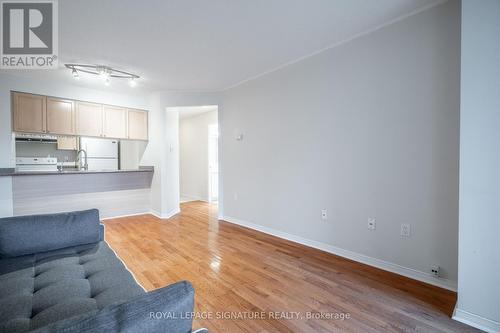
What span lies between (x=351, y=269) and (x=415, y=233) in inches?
27.8

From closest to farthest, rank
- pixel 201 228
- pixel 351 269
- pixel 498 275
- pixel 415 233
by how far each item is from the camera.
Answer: pixel 498 275
pixel 415 233
pixel 351 269
pixel 201 228

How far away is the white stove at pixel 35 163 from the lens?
4.43 m

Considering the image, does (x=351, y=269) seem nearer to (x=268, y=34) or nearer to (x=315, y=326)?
(x=315, y=326)

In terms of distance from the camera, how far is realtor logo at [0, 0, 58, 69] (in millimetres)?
2156

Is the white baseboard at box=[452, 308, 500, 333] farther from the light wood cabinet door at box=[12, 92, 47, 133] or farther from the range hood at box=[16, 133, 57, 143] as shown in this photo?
the range hood at box=[16, 133, 57, 143]

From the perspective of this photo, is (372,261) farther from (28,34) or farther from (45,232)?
(28,34)

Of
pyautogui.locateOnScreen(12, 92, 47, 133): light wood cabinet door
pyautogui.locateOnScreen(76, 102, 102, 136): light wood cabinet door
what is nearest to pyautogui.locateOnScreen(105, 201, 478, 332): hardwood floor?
pyautogui.locateOnScreen(76, 102, 102, 136): light wood cabinet door

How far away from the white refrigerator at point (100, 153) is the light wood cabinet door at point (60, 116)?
76cm

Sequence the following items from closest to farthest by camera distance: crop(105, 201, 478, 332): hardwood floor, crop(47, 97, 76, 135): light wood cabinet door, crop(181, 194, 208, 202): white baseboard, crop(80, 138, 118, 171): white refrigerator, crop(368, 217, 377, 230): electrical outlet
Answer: crop(105, 201, 478, 332): hardwood floor
crop(368, 217, 377, 230): electrical outlet
crop(47, 97, 76, 135): light wood cabinet door
crop(80, 138, 118, 171): white refrigerator
crop(181, 194, 208, 202): white baseboard

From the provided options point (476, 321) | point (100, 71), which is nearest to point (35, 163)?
point (100, 71)

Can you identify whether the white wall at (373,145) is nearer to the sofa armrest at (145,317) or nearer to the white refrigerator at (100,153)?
the sofa armrest at (145,317)

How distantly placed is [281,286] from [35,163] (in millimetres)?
5256

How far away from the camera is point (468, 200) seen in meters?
1.63

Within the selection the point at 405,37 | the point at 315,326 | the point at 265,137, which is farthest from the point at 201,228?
the point at 405,37
